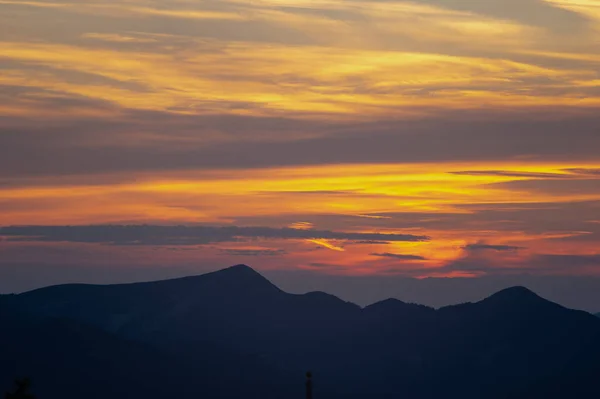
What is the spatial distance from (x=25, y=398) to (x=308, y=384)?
18.6 meters

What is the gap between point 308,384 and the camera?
69.6m

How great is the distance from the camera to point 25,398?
72.4 meters
